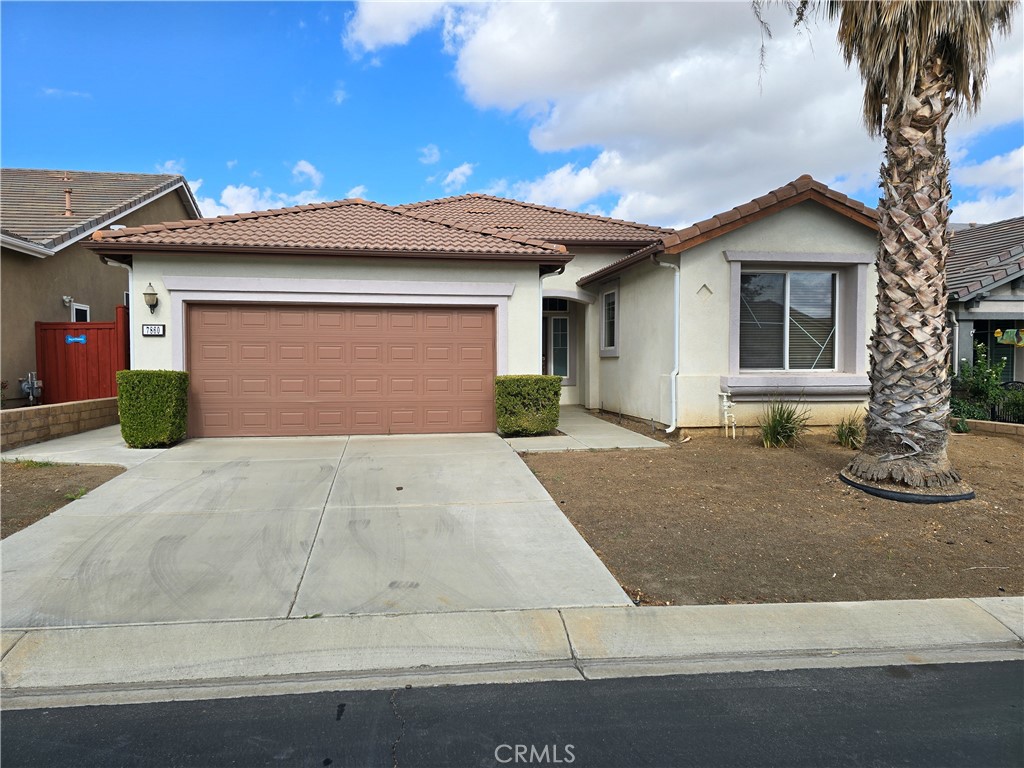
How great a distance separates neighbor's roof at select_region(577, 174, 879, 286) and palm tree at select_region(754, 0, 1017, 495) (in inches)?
132

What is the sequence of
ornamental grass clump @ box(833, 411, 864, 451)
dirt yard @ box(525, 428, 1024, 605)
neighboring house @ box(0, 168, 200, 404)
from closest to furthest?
dirt yard @ box(525, 428, 1024, 605) → ornamental grass clump @ box(833, 411, 864, 451) → neighboring house @ box(0, 168, 200, 404)

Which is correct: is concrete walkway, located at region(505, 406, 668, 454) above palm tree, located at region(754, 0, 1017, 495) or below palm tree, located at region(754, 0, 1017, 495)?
below

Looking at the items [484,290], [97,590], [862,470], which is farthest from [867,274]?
[97,590]

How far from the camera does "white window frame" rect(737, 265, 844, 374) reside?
1151 cm

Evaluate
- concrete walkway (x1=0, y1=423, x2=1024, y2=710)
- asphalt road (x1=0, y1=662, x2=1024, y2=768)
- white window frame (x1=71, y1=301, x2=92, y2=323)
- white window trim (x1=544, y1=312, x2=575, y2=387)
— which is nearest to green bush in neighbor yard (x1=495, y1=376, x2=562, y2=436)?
concrete walkway (x1=0, y1=423, x2=1024, y2=710)

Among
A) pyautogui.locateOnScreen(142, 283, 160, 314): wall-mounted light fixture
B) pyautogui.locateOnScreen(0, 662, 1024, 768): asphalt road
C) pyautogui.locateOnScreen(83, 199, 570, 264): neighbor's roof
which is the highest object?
pyautogui.locateOnScreen(83, 199, 570, 264): neighbor's roof

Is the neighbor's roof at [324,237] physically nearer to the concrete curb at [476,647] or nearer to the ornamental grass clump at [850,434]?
the ornamental grass clump at [850,434]

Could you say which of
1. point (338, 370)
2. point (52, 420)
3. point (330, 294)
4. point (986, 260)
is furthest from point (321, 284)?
point (986, 260)

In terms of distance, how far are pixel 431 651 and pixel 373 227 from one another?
9593mm

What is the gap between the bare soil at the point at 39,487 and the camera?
652 centimetres

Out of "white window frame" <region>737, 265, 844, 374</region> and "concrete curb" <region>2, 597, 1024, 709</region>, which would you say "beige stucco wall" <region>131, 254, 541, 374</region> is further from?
"concrete curb" <region>2, 597, 1024, 709</region>

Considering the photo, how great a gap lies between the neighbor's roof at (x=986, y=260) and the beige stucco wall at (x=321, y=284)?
7.97 metres

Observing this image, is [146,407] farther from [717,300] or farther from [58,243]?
[717,300]

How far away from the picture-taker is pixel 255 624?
14.2ft
